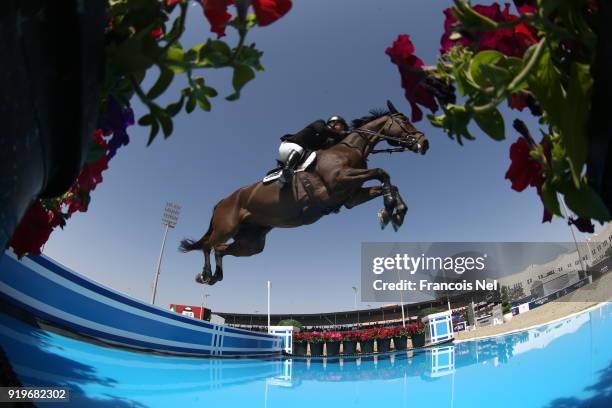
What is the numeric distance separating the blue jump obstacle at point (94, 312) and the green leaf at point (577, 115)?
3.50 meters

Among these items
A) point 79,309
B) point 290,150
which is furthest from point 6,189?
point 79,309

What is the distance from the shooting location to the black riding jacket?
2.70m

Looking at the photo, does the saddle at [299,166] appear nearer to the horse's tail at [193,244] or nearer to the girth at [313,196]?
the girth at [313,196]

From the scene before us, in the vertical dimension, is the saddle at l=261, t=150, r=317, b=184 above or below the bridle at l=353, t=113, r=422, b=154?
below

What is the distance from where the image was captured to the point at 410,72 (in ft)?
2.36

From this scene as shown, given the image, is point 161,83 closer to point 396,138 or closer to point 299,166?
point 299,166

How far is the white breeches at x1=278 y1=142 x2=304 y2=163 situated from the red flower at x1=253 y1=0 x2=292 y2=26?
90.5 inches

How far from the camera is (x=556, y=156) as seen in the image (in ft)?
1.60

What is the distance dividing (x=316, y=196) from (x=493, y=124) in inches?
75.4

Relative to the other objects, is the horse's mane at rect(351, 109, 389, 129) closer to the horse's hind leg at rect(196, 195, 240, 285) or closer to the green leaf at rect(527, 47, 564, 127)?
the horse's hind leg at rect(196, 195, 240, 285)

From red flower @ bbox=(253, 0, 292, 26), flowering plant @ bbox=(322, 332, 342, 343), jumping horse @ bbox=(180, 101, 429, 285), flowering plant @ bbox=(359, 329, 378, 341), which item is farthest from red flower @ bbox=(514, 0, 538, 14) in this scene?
flowering plant @ bbox=(322, 332, 342, 343)

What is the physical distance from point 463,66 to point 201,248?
2.86 meters

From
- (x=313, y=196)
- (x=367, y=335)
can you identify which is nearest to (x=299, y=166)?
(x=313, y=196)

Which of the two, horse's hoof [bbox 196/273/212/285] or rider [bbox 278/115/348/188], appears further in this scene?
rider [bbox 278/115/348/188]
